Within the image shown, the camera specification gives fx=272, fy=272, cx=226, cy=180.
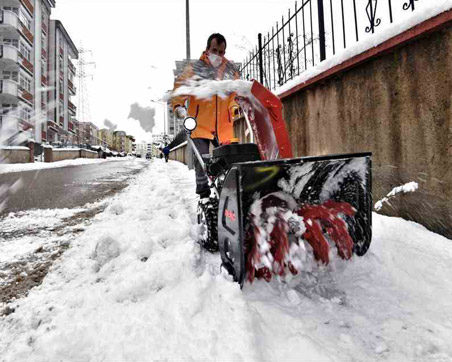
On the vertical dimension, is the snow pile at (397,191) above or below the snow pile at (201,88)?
below

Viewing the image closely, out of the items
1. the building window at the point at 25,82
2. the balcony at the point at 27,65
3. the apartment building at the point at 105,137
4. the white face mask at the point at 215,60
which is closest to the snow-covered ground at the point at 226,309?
the white face mask at the point at 215,60

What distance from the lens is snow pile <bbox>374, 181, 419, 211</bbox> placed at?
226 centimetres

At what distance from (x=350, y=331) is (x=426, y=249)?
1.04m

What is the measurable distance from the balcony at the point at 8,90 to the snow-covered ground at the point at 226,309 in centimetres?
3632

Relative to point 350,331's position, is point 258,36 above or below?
above

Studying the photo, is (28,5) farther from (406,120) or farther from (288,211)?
(288,211)

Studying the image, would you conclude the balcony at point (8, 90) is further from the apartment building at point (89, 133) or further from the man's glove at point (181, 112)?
the apartment building at point (89, 133)

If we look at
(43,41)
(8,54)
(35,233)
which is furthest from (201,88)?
(43,41)

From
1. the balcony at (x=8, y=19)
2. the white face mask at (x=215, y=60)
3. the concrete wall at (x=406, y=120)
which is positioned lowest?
the concrete wall at (x=406, y=120)

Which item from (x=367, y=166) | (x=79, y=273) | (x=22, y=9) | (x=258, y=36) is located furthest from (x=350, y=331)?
(x=22, y=9)

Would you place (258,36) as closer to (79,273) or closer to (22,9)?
(79,273)

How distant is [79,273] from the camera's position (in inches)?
69.1

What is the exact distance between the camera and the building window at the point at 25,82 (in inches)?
1302

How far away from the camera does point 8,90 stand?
2909 cm
